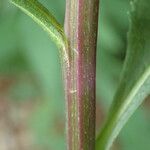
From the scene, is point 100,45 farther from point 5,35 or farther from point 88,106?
point 88,106

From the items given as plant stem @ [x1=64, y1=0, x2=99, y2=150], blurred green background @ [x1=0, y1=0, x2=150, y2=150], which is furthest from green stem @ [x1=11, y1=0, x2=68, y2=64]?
blurred green background @ [x1=0, y1=0, x2=150, y2=150]

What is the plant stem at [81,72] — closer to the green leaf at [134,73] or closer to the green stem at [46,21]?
the green stem at [46,21]

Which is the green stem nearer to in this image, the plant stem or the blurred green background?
the plant stem

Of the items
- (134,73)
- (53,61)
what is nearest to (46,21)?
(134,73)

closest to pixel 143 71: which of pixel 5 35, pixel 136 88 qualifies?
pixel 136 88

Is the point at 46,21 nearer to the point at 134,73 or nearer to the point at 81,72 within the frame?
the point at 81,72

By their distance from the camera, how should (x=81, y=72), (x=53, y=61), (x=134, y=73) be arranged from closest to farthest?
(x=81, y=72), (x=134, y=73), (x=53, y=61)

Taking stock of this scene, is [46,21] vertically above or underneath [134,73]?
above
